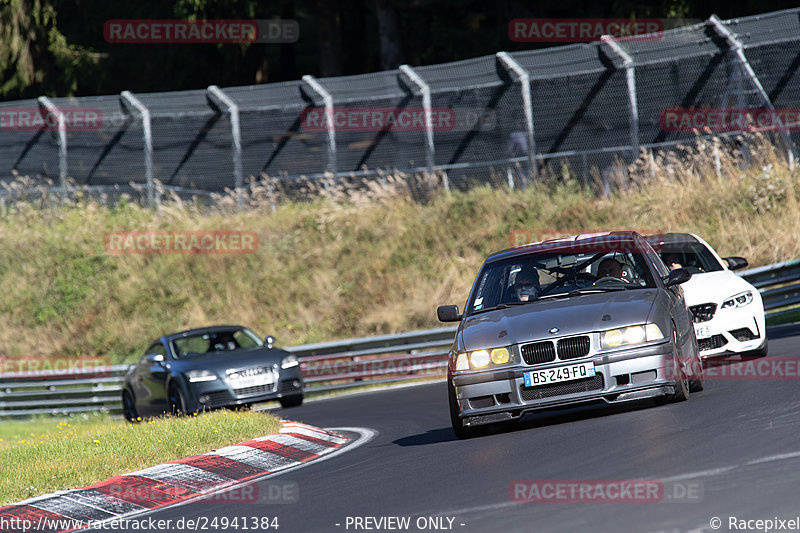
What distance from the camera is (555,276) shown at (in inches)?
405

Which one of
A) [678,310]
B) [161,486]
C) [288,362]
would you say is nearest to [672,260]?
[678,310]

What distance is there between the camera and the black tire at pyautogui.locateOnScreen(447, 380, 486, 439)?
9.22 m

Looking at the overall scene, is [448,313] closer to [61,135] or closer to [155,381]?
[155,381]

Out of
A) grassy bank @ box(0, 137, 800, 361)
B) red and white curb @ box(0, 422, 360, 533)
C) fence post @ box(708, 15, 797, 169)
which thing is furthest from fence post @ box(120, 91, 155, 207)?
red and white curb @ box(0, 422, 360, 533)

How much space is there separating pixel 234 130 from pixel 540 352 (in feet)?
58.3

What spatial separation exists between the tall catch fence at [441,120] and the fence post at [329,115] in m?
0.04

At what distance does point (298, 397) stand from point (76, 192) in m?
14.4

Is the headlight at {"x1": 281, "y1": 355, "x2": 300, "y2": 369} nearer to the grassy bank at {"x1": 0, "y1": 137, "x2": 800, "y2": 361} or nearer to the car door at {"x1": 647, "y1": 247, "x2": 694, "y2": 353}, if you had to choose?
the grassy bank at {"x1": 0, "y1": 137, "x2": 800, "y2": 361}

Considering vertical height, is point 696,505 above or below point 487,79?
below

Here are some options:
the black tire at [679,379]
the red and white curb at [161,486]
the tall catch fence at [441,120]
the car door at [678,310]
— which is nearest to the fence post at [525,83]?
the tall catch fence at [441,120]

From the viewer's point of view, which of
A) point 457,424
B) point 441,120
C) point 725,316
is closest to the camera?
point 457,424

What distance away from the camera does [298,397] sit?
1723 cm

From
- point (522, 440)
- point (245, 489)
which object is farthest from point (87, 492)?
point (522, 440)

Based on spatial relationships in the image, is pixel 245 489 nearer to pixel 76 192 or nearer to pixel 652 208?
pixel 652 208
